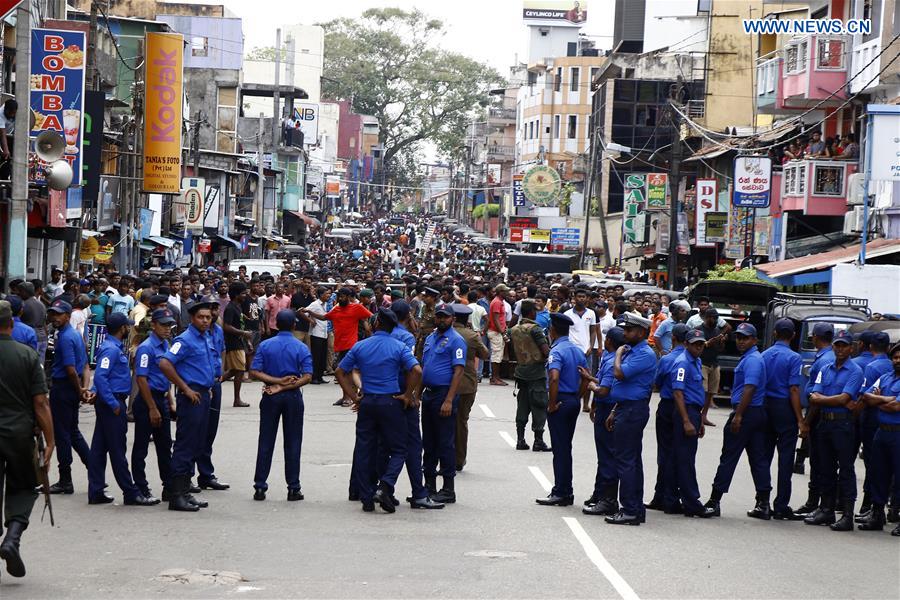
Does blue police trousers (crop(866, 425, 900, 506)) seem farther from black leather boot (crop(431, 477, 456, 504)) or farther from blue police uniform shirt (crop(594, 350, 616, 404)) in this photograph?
black leather boot (crop(431, 477, 456, 504))

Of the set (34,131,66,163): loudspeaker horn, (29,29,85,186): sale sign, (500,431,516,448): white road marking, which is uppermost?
(29,29,85,186): sale sign

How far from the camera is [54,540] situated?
10.2m

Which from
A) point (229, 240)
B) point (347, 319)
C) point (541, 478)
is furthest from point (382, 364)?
point (229, 240)

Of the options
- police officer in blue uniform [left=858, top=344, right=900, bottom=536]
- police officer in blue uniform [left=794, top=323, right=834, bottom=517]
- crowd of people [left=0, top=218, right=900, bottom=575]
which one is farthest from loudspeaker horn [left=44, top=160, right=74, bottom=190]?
police officer in blue uniform [left=858, top=344, right=900, bottom=536]

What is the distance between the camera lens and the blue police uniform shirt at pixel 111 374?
1180 cm

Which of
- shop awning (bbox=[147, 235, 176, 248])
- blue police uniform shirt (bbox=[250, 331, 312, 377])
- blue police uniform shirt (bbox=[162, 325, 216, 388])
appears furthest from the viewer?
shop awning (bbox=[147, 235, 176, 248])

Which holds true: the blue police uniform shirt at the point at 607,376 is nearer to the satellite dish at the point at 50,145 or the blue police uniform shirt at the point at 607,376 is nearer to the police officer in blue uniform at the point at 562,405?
the police officer in blue uniform at the point at 562,405

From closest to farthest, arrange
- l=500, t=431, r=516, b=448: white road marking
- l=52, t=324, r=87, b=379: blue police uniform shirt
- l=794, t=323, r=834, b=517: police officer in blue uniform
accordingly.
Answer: l=52, t=324, r=87, b=379: blue police uniform shirt, l=794, t=323, r=834, b=517: police officer in blue uniform, l=500, t=431, r=516, b=448: white road marking

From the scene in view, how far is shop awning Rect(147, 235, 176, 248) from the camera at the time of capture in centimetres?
4228

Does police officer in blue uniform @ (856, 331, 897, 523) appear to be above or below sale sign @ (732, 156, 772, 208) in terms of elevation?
below

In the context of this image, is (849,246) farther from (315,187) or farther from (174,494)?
(315,187)

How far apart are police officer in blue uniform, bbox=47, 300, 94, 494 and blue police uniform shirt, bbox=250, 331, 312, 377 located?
1.54 metres

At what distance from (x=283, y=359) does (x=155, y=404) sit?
4.12ft

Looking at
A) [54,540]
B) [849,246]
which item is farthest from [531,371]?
[849,246]
